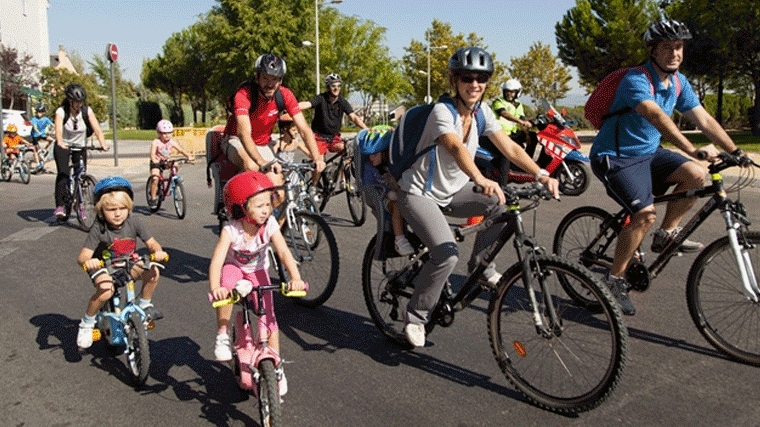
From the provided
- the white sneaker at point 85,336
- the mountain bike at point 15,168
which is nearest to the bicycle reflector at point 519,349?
the white sneaker at point 85,336

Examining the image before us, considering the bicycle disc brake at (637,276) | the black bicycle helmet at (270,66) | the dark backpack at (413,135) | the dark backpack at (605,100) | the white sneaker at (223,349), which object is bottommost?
the white sneaker at (223,349)

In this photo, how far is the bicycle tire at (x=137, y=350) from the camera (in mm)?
3936

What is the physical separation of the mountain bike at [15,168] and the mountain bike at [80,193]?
6619 mm

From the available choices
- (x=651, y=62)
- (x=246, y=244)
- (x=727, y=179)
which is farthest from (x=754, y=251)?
(x=727, y=179)

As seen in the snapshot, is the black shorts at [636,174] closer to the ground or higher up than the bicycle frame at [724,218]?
higher up

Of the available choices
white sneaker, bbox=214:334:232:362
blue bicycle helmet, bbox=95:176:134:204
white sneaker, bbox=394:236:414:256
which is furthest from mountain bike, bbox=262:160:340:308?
white sneaker, bbox=214:334:232:362

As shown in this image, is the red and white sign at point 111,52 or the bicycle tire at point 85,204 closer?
the bicycle tire at point 85,204

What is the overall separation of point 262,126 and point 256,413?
125 inches

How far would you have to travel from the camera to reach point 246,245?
3811 millimetres

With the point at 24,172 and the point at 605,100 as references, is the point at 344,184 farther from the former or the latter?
the point at 24,172

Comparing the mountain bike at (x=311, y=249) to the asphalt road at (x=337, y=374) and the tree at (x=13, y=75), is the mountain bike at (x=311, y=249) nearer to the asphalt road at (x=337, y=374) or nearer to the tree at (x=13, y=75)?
the asphalt road at (x=337, y=374)

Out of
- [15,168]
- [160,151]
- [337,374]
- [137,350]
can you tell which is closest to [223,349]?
[137,350]

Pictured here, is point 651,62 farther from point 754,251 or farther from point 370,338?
point 370,338

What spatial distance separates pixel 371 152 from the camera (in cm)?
464
